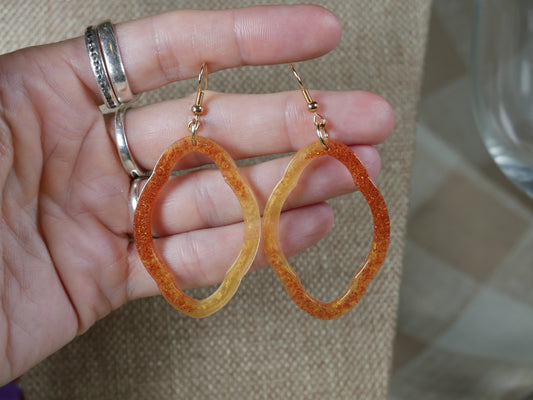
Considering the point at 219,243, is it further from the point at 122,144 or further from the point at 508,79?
the point at 508,79

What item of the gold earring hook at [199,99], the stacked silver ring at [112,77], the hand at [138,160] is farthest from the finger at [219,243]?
the gold earring hook at [199,99]

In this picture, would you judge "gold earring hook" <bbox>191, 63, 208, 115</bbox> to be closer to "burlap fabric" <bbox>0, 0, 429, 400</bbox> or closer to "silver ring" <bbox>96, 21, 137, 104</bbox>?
"silver ring" <bbox>96, 21, 137, 104</bbox>

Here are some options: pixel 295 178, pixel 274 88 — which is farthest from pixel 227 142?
pixel 274 88

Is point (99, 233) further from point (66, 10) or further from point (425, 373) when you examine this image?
point (425, 373)

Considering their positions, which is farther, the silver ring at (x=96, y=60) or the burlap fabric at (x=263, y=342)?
the burlap fabric at (x=263, y=342)

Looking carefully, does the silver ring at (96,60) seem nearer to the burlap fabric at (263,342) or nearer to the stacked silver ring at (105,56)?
the stacked silver ring at (105,56)

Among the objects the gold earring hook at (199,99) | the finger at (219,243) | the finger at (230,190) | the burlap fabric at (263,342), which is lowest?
the burlap fabric at (263,342)
